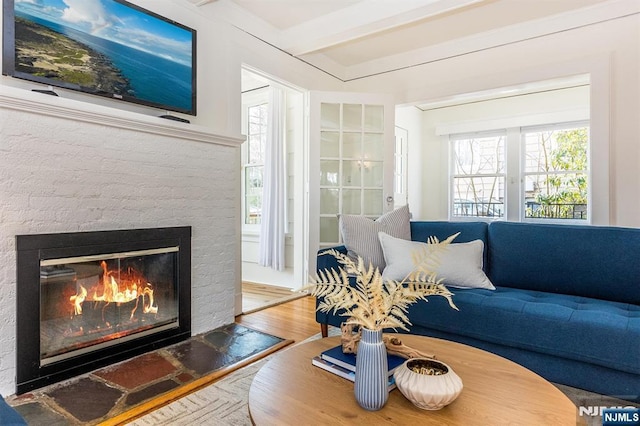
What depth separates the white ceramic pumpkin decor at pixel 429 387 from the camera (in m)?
0.94

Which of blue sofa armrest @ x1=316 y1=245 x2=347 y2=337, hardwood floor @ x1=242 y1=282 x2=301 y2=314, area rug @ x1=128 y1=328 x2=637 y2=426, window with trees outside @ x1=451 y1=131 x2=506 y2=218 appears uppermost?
window with trees outside @ x1=451 y1=131 x2=506 y2=218

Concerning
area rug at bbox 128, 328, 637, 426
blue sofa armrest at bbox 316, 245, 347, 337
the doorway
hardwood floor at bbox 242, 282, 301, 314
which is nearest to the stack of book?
area rug at bbox 128, 328, 637, 426

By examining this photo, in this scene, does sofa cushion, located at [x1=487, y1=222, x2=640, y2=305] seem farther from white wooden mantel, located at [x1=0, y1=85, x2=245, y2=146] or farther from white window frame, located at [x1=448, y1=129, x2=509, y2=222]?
white window frame, located at [x1=448, y1=129, x2=509, y2=222]

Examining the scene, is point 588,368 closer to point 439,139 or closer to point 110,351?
point 110,351

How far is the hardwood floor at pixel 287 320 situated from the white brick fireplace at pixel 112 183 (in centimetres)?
26

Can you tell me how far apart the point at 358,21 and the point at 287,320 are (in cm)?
253

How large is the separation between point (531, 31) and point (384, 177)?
1863 millimetres

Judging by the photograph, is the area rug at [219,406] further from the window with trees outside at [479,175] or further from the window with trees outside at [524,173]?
the window with trees outside at [479,175]

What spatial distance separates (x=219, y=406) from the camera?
1697 millimetres

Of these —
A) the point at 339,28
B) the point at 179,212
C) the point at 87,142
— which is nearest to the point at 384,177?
the point at 339,28

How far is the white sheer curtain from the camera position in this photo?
4172 mm

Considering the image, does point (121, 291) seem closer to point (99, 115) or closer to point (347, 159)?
point (99, 115)

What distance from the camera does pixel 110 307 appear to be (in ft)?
7.04

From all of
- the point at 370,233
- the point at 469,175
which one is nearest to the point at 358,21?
the point at 370,233
